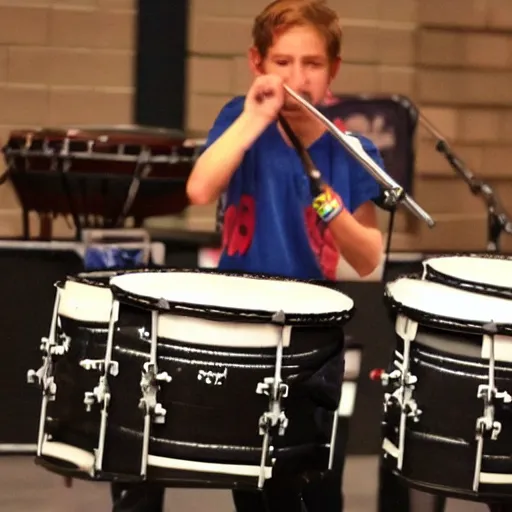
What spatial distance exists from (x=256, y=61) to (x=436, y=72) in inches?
57.6

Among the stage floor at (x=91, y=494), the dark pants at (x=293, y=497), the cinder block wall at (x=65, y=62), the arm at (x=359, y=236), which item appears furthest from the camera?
the cinder block wall at (x=65, y=62)

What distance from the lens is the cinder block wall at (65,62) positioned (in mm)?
3195

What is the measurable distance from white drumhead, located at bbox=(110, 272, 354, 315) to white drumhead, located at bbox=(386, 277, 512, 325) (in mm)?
105

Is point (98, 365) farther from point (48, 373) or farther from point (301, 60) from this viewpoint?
point (301, 60)

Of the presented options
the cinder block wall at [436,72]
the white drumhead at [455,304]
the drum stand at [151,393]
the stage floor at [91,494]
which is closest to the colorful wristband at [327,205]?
the white drumhead at [455,304]

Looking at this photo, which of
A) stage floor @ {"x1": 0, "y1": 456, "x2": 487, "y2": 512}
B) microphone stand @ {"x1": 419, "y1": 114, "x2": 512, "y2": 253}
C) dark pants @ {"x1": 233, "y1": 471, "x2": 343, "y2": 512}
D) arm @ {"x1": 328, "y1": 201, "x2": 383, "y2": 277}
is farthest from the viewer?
stage floor @ {"x1": 0, "y1": 456, "x2": 487, "y2": 512}

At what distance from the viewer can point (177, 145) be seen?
101 inches

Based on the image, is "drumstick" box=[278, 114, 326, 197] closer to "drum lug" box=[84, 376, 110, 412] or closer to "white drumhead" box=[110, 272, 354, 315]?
"white drumhead" box=[110, 272, 354, 315]

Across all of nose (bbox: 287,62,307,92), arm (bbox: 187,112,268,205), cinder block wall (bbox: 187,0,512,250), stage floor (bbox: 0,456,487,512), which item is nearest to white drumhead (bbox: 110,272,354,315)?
arm (bbox: 187,112,268,205)

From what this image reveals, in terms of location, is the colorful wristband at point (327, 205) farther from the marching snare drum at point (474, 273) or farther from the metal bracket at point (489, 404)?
the metal bracket at point (489, 404)

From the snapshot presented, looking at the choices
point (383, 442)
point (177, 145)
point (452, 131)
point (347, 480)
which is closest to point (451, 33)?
point (452, 131)

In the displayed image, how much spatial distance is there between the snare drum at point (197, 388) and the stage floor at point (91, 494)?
99cm

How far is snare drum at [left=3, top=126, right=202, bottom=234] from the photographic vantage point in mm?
2518

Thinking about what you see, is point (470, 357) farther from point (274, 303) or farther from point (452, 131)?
point (452, 131)
